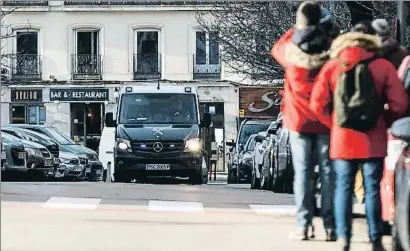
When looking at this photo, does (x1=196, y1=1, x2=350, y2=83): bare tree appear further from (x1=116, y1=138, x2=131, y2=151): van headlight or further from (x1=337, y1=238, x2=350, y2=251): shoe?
(x1=337, y1=238, x2=350, y2=251): shoe

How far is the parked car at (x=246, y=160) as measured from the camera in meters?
14.7

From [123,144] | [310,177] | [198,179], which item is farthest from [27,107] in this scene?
[123,144]

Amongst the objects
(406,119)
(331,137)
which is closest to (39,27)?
(331,137)

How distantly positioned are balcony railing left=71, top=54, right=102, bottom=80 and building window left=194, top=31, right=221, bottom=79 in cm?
115

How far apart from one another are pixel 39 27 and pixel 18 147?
12.1 ft

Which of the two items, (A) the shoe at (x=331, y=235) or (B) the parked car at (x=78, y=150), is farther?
(B) the parked car at (x=78, y=150)

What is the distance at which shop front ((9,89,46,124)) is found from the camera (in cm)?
812

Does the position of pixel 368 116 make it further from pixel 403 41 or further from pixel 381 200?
pixel 403 41

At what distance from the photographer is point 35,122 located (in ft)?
29.8

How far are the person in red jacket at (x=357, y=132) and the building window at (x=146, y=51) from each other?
8.71 feet

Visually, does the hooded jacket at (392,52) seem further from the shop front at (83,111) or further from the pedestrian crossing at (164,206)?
the shop front at (83,111)

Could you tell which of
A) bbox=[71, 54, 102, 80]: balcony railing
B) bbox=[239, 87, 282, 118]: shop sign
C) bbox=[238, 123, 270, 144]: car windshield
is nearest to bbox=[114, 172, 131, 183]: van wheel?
bbox=[238, 123, 270, 144]: car windshield

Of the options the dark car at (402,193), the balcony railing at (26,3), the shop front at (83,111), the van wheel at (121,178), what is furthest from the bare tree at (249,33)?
the dark car at (402,193)

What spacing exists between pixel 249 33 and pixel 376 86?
536 inches
